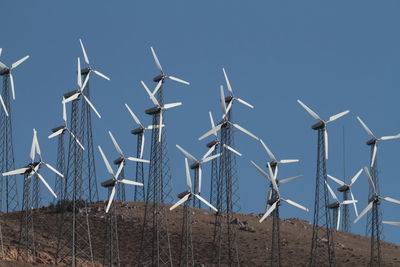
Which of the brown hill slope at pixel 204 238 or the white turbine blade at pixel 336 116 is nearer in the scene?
the white turbine blade at pixel 336 116

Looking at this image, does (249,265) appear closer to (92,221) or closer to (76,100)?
(92,221)

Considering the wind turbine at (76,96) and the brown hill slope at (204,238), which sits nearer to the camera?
the wind turbine at (76,96)

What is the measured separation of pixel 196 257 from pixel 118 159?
2101cm

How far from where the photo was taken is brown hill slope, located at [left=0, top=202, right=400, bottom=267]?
5566 inches

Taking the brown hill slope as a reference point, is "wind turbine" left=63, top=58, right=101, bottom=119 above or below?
above

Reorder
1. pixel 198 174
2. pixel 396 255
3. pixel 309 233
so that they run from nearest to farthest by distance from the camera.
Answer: pixel 198 174, pixel 396 255, pixel 309 233

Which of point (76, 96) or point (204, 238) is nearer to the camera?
point (76, 96)

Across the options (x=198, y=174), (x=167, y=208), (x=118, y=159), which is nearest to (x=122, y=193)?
(x=167, y=208)

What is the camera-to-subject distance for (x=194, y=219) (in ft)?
536

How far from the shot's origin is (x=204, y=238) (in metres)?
152

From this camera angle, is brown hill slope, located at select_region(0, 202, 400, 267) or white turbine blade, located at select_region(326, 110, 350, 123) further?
Result: brown hill slope, located at select_region(0, 202, 400, 267)

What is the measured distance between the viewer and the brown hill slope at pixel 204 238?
141 m

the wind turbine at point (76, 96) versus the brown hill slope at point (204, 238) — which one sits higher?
the wind turbine at point (76, 96)

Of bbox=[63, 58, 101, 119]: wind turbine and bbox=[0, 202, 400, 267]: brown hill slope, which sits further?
bbox=[0, 202, 400, 267]: brown hill slope
